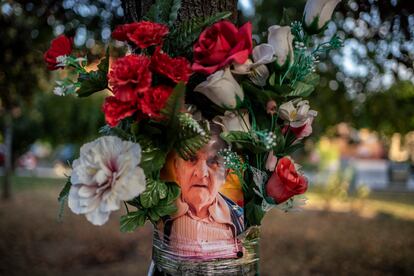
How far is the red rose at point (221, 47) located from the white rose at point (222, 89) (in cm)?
3

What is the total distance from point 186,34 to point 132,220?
0.66 metres

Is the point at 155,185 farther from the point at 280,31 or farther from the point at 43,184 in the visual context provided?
the point at 43,184

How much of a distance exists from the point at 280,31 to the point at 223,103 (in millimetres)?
315

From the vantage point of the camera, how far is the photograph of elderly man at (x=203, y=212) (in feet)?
4.77

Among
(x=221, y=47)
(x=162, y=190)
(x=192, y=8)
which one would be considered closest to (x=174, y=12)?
(x=192, y=8)

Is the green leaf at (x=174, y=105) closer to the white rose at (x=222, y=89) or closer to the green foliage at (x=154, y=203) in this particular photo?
the white rose at (x=222, y=89)

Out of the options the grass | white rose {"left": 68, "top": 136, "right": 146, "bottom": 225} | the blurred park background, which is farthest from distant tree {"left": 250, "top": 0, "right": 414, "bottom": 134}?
the grass

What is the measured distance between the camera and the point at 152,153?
1.42 meters

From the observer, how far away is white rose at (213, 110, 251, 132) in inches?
57.9

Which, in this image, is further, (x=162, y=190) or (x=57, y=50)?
(x=57, y=50)

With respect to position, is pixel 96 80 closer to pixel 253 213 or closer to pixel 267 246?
pixel 253 213

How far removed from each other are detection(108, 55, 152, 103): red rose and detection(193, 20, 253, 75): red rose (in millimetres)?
162

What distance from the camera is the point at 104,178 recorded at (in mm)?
1267

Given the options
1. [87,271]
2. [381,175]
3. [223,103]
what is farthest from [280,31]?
[381,175]
